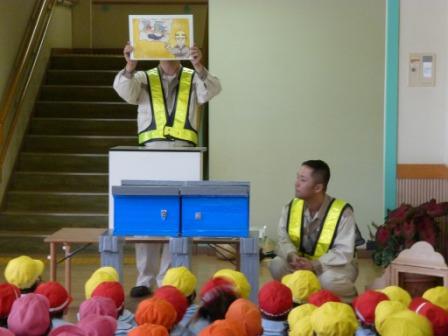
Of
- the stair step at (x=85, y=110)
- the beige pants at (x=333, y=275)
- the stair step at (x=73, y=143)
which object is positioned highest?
the stair step at (x=85, y=110)

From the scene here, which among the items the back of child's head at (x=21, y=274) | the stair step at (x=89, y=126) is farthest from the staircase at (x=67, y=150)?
the back of child's head at (x=21, y=274)

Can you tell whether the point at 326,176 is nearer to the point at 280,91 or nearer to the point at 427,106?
the point at 427,106

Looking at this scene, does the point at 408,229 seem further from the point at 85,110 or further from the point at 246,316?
the point at 85,110

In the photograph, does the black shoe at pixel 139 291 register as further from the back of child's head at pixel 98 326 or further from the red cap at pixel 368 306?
the back of child's head at pixel 98 326

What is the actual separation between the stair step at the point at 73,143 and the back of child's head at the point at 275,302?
20.5 ft

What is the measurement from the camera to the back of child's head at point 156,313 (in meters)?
2.54

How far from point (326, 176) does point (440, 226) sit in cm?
121

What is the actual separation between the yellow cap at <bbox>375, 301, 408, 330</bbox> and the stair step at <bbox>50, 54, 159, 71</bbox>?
25.4ft

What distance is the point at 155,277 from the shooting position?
554cm

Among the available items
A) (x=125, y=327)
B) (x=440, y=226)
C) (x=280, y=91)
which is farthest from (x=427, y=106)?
(x=125, y=327)

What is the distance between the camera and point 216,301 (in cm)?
260

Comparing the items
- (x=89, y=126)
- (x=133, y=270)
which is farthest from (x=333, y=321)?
(x=89, y=126)

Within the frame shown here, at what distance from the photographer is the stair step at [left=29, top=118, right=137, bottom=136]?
9.20m

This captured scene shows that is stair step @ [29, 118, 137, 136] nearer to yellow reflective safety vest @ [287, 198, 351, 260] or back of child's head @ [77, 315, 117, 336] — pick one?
yellow reflective safety vest @ [287, 198, 351, 260]
